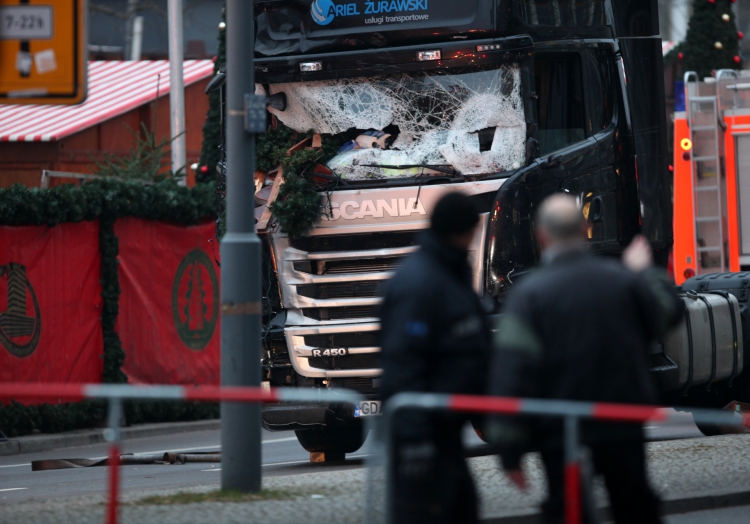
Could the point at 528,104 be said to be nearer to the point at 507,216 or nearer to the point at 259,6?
the point at 507,216

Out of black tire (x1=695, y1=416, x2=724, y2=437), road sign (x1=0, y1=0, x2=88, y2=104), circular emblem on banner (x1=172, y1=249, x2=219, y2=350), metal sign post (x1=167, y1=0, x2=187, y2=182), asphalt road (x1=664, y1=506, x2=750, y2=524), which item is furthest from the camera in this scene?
metal sign post (x1=167, y1=0, x2=187, y2=182)

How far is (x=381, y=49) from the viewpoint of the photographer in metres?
10.4

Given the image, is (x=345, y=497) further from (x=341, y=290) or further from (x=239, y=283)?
(x=341, y=290)

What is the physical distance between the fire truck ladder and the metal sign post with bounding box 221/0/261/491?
7.52 metres

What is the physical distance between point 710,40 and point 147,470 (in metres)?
16.0

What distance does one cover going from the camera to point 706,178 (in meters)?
14.4

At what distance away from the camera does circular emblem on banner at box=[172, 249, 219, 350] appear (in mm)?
17922

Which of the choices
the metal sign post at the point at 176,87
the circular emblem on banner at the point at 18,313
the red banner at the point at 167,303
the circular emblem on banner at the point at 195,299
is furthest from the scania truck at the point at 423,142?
the metal sign post at the point at 176,87

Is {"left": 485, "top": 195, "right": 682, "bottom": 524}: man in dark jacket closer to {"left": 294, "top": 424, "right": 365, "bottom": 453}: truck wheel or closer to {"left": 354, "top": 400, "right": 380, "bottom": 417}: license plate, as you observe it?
{"left": 354, "top": 400, "right": 380, "bottom": 417}: license plate

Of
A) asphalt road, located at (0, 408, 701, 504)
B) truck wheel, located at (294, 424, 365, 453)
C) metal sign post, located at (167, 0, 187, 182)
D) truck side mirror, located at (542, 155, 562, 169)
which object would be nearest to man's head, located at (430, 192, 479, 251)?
asphalt road, located at (0, 408, 701, 504)

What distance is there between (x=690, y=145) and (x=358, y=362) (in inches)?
231

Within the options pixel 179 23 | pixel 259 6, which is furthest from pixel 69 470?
pixel 179 23

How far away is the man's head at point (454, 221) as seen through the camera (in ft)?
18.1

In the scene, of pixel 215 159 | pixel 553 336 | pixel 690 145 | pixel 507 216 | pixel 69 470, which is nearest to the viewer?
pixel 553 336
